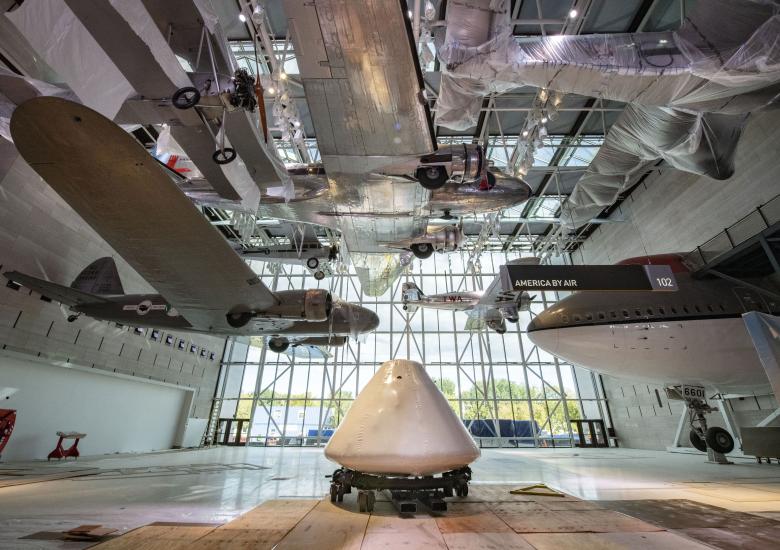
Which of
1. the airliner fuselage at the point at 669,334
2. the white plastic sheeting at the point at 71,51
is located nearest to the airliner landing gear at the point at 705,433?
the airliner fuselage at the point at 669,334

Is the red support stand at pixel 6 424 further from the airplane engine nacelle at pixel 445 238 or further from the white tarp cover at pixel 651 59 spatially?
the white tarp cover at pixel 651 59

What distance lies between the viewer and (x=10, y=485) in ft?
13.4

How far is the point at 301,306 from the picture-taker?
674cm

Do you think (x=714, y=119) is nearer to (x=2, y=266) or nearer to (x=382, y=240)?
(x=382, y=240)

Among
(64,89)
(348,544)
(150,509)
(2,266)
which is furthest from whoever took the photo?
(2,266)

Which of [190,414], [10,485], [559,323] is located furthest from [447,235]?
[190,414]

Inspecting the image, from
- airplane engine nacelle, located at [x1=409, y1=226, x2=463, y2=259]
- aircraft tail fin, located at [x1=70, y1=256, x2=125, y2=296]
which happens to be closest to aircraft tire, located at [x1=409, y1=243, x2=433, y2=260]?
airplane engine nacelle, located at [x1=409, y1=226, x2=463, y2=259]

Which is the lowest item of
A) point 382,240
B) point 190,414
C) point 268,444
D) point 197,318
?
point 268,444

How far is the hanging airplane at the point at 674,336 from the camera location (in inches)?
276

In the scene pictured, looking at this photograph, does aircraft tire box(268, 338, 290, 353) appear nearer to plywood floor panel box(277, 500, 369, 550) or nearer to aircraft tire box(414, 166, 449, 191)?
aircraft tire box(414, 166, 449, 191)

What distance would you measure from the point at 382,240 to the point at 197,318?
A: 4199 millimetres

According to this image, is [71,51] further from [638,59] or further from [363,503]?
[638,59]

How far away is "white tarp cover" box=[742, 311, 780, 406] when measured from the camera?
432cm

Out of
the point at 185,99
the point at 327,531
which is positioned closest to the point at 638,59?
the point at 185,99
